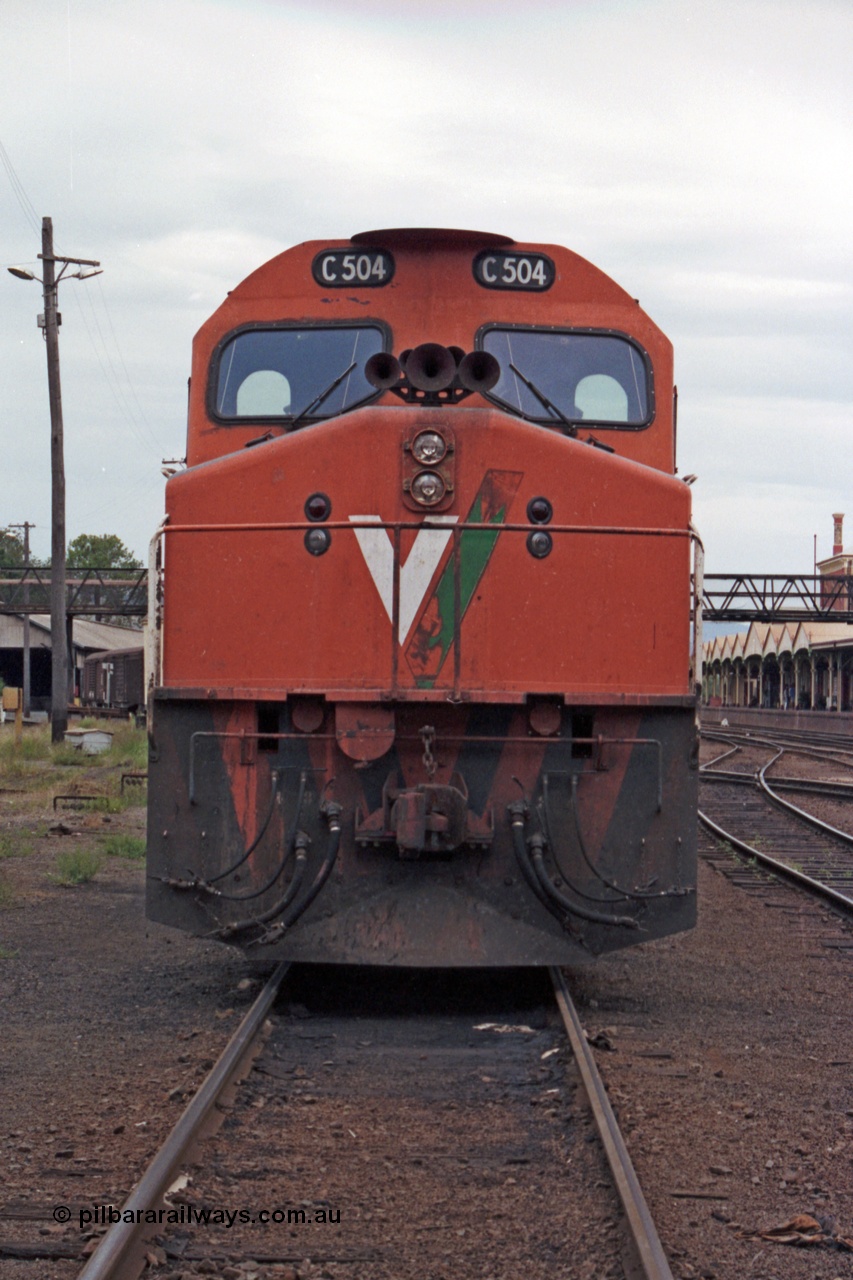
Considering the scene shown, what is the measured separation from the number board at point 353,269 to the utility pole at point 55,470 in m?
20.4

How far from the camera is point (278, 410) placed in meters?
7.03

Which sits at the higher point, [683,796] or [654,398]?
[654,398]

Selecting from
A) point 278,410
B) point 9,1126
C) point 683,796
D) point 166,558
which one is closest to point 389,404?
point 278,410

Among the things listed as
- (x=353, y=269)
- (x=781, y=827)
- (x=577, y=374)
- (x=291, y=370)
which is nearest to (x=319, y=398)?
(x=291, y=370)

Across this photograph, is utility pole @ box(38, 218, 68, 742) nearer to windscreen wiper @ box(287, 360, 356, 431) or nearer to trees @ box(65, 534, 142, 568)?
windscreen wiper @ box(287, 360, 356, 431)

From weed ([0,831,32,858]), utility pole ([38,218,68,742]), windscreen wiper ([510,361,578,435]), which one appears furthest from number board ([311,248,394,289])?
utility pole ([38,218,68,742])

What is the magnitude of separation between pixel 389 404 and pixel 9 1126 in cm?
364

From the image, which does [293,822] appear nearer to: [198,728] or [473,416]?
[198,728]

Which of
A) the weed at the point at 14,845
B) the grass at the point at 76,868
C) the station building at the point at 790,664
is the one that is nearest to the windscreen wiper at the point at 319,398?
the grass at the point at 76,868

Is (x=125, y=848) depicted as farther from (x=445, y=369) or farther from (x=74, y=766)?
(x=74, y=766)

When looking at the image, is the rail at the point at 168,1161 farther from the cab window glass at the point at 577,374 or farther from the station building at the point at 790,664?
the station building at the point at 790,664

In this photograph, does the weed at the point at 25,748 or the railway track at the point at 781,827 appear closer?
the railway track at the point at 781,827

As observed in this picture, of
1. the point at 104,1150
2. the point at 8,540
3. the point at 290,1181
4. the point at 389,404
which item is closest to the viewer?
the point at 290,1181

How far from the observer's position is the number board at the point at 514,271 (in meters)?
7.10
